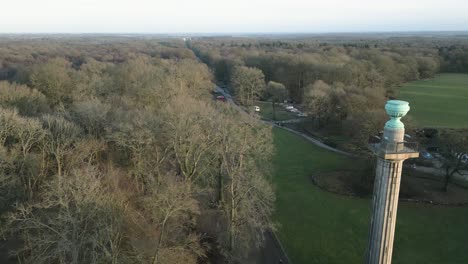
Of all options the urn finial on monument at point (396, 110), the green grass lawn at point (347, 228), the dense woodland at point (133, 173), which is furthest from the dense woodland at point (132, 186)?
the urn finial on monument at point (396, 110)

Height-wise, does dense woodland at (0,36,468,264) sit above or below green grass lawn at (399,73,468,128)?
above

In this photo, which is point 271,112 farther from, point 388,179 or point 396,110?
point 396,110

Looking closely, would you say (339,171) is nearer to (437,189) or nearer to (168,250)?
(437,189)

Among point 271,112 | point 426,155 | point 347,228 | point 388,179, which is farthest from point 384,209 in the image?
point 271,112

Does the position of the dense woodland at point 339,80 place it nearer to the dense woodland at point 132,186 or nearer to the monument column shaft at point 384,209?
the dense woodland at point 132,186

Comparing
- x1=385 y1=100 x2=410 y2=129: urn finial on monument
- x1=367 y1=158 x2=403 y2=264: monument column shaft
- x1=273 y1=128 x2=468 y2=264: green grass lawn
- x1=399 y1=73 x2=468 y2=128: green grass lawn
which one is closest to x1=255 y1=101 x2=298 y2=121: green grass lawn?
x1=399 y1=73 x2=468 y2=128: green grass lawn

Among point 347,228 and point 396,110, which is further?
point 347,228

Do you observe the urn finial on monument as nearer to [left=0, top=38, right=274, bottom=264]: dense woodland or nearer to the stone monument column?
the stone monument column
